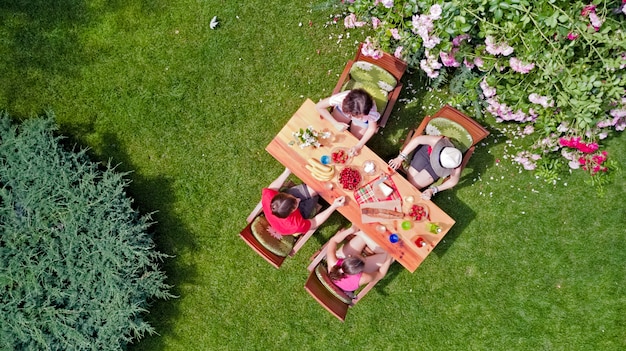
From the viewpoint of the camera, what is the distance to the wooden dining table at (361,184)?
4.93 metres

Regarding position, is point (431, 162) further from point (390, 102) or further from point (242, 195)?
point (242, 195)

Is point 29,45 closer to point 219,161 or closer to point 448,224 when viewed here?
point 219,161

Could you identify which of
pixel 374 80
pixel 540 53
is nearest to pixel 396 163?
pixel 374 80

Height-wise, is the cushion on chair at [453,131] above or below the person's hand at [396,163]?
above

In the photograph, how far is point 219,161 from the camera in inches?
235

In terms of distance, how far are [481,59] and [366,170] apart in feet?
5.52

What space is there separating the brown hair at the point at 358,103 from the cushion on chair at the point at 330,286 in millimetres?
1870

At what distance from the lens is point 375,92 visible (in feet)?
17.4

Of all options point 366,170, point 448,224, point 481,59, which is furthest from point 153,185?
point 481,59

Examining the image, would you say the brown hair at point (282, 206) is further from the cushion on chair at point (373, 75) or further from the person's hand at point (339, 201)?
the cushion on chair at point (373, 75)

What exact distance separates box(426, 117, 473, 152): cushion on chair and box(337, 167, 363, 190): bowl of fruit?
1.15 m

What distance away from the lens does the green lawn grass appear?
19.5 ft

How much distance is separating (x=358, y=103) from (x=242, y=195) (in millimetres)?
2255

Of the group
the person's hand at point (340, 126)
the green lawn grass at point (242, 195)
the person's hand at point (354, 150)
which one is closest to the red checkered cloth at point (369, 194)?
the person's hand at point (354, 150)
